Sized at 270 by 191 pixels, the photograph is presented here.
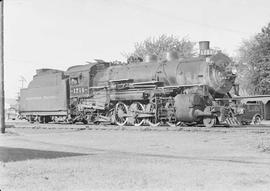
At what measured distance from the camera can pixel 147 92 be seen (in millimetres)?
23031

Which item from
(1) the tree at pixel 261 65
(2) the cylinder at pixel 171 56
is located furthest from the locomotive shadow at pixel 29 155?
(1) the tree at pixel 261 65

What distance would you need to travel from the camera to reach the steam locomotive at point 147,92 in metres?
21.3

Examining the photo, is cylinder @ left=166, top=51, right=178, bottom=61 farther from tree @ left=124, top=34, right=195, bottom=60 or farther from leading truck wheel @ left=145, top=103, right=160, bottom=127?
tree @ left=124, top=34, right=195, bottom=60

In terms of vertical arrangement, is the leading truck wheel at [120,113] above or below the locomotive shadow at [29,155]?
above

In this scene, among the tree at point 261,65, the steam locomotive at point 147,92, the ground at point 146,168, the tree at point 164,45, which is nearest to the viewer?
the ground at point 146,168

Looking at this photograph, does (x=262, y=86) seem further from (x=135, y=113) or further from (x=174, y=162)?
(x=174, y=162)

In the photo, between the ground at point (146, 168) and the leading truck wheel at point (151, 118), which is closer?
the ground at point (146, 168)

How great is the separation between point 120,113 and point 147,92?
238 centimetres

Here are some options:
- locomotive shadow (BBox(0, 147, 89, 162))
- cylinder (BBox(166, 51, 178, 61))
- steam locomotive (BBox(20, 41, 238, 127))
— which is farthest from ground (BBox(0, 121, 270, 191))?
cylinder (BBox(166, 51, 178, 61))

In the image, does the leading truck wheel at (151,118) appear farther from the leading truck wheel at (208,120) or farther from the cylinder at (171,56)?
the cylinder at (171,56)

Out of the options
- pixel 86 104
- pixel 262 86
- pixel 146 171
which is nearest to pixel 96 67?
pixel 86 104

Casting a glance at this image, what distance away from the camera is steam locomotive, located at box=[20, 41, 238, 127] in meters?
21.3

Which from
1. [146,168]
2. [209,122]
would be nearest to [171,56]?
[209,122]

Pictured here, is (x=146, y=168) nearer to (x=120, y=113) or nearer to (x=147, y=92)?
(x=147, y=92)
